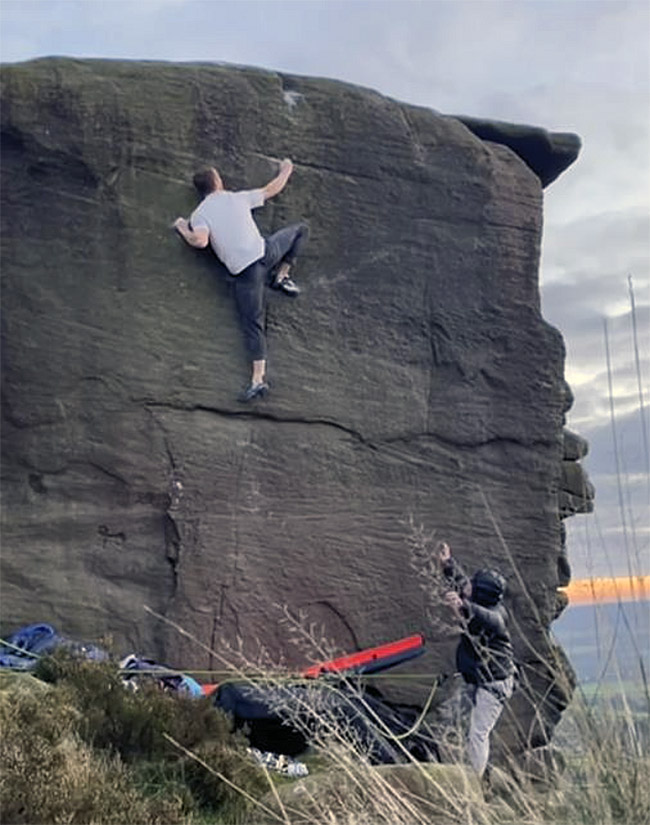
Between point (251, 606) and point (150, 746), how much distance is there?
99.5 inches

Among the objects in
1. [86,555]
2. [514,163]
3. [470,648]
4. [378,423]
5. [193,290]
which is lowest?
[470,648]

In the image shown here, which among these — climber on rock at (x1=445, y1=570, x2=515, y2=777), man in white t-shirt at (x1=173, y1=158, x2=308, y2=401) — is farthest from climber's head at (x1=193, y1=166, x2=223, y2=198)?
climber on rock at (x1=445, y1=570, x2=515, y2=777)

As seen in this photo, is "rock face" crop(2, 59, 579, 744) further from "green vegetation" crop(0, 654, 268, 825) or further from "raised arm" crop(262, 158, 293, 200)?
"green vegetation" crop(0, 654, 268, 825)

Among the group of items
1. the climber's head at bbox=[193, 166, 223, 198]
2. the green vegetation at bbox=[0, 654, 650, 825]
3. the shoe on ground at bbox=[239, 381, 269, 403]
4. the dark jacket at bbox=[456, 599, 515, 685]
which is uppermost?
the climber's head at bbox=[193, 166, 223, 198]

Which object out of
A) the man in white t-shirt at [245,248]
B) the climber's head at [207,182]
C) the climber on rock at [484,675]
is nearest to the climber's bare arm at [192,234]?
the man in white t-shirt at [245,248]

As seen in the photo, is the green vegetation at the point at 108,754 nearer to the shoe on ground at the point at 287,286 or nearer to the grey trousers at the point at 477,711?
the grey trousers at the point at 477,711

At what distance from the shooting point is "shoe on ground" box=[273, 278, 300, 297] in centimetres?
808

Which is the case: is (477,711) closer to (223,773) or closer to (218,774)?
(223,773)

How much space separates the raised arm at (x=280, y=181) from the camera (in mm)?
8141

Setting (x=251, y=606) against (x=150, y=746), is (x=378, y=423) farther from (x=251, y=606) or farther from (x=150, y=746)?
(x=150, y=746)

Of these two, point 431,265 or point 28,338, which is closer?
point 28,338

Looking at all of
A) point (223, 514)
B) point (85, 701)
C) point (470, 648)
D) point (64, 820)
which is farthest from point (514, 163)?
point (64, 820)

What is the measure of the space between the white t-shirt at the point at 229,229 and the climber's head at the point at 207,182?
4 cm

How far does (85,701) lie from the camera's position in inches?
208
